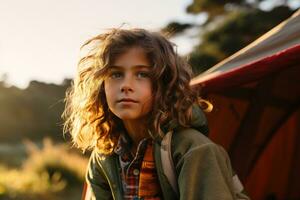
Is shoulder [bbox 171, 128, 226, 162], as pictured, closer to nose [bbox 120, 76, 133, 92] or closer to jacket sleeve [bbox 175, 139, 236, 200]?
jacket sleeve [bbox 175, 139, 236, 200]

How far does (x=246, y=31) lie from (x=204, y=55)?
110cm

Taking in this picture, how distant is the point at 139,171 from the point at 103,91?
0.40 metres

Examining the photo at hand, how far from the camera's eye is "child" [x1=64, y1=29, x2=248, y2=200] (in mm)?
2098

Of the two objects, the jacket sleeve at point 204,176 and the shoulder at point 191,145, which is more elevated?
the shoulder at point 191,145

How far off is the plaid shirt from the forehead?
0.32m

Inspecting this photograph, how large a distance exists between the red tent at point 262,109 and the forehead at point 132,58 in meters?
0.67

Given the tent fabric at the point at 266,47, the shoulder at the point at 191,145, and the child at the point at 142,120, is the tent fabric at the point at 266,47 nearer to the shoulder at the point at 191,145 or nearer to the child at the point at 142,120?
the child at the point at 142,120

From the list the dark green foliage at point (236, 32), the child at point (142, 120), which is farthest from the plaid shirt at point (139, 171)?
the dark green foliage at point (236, 32)

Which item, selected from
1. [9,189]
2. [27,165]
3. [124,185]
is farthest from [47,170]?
[124,185]

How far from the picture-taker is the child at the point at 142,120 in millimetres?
2098

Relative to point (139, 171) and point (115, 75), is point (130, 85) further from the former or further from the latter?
point (139, 171)

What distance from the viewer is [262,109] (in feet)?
12.0

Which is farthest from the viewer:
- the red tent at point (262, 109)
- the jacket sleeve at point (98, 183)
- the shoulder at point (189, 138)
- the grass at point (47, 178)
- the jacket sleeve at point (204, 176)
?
the grass at point (47, 178)

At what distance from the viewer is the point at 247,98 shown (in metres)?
3.63
